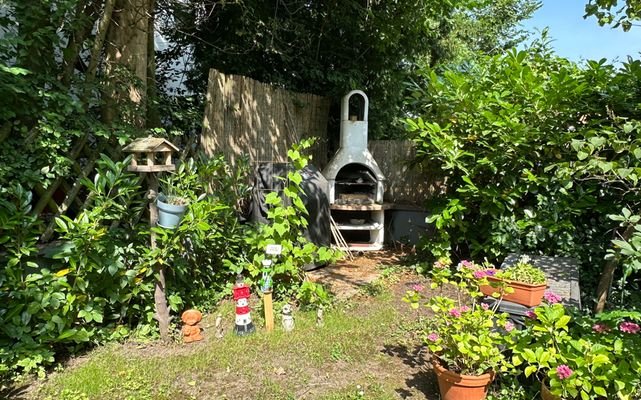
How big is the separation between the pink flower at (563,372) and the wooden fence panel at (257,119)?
11.4ft

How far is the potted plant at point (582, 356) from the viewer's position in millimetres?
1912

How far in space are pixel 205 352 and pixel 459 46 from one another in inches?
327

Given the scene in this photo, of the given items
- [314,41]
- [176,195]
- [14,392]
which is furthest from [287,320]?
[314,41]

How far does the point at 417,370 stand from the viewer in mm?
2732

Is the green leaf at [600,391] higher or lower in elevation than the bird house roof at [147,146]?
lower

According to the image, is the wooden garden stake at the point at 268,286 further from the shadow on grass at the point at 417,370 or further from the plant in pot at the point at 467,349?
the plant in pot at the point at 467,349

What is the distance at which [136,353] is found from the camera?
2.74 meters

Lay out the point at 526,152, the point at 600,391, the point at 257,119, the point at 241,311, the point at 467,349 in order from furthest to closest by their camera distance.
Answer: the point at 257,119, the point at 526,152, the point at 241,311, the point at 467,349, the point at 600,391

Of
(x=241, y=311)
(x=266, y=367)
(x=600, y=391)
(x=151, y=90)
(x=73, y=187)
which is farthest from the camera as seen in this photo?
(x=151, y=90)

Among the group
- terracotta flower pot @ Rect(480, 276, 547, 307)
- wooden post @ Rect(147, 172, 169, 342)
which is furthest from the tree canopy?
terracotta flower pot @ Rect(480, 276, 547, 307)

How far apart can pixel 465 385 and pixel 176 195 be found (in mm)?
2270

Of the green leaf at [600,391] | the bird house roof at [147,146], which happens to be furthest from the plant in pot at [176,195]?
the green leaf at [600,391]

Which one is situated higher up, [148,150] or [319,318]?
[148,150]

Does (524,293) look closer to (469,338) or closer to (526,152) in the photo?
(469,338)
